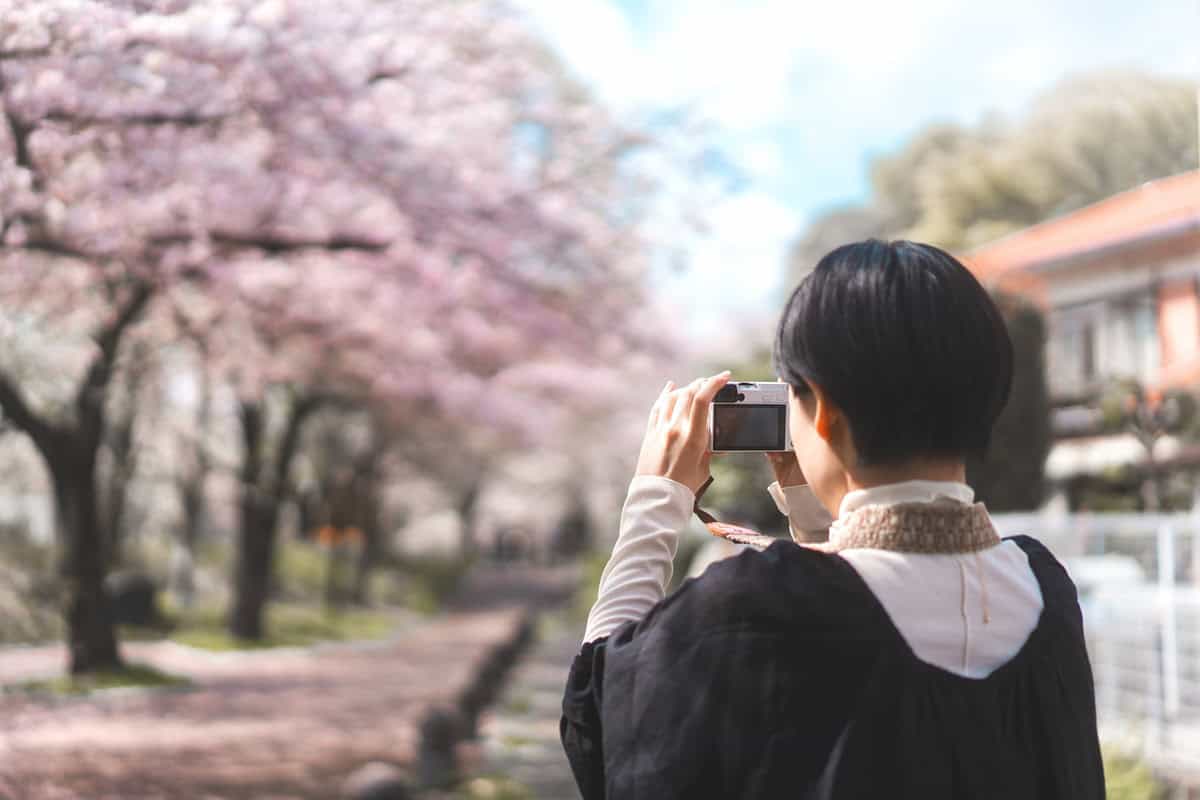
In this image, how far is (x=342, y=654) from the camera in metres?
14.6

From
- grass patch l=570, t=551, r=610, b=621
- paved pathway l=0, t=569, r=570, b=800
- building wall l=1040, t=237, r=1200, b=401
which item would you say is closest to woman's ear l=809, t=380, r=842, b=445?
paved pathway l=0, t=569, r=570, b=800

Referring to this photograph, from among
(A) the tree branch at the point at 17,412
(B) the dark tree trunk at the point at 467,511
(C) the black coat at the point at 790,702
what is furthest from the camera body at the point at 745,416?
(B) the dark tree trunk at the point at 467,511

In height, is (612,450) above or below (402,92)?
below

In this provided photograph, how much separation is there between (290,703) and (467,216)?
5.71 meters

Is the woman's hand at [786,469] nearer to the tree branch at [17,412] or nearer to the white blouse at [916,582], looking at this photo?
the white blouse at [916,582]

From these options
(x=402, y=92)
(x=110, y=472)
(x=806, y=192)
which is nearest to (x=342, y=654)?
(x=110, y=472)

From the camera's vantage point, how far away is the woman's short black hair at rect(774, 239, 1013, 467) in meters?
1.17

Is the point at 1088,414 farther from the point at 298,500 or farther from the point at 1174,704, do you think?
the point at 298,500

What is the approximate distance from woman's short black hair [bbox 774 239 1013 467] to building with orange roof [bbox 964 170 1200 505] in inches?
298

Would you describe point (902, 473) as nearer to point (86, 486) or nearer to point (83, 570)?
point (86, 486)

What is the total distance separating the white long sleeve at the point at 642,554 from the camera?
1.23m

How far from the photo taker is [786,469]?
1.44 m

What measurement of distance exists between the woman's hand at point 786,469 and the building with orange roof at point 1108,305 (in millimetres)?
7419

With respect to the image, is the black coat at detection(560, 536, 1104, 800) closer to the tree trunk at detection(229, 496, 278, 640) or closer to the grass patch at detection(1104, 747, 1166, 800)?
the grass patch at detection(1104, 747, 1166, 800)
